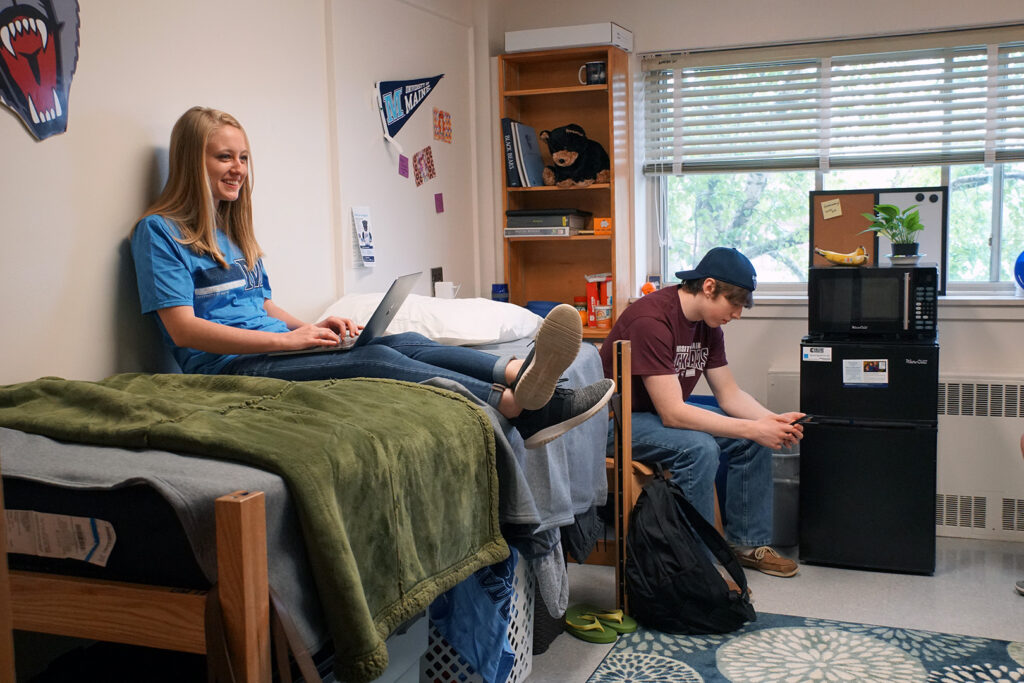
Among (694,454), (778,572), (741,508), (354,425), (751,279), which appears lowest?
(778,572)

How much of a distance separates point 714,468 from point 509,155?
1.75 m

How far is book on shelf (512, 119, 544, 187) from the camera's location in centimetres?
391

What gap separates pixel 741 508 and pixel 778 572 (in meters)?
0.25

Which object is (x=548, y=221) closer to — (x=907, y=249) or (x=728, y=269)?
(x=728, y=269)

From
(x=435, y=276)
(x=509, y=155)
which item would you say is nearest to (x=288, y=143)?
(x=435, y=276)

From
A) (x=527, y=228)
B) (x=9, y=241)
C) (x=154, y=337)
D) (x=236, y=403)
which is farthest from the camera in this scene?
(x=527, y=228)

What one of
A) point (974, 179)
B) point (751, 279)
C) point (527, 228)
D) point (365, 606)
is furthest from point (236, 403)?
point (974, 179)

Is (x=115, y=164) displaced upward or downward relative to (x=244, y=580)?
upward

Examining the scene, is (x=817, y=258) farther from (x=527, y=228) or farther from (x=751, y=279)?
(x=527, y=228)

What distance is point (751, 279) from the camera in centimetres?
288

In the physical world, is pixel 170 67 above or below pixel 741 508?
above

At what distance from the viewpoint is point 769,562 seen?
10.0 feet

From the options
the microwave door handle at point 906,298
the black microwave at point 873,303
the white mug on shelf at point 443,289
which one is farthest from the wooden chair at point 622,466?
the white mug on shelf at point 443,289

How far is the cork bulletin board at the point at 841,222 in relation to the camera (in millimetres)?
3629
